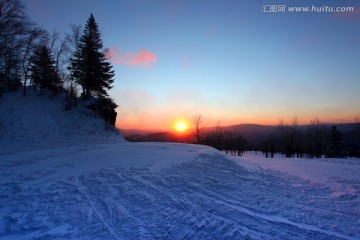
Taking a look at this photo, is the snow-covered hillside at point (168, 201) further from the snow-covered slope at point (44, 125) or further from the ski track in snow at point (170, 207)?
the snow-covered slope at point (44, 125)

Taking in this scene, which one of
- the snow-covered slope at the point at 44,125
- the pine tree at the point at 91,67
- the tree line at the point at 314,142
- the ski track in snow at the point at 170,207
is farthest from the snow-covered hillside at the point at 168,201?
the tree line at the point at 314,142

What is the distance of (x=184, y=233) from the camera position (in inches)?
188

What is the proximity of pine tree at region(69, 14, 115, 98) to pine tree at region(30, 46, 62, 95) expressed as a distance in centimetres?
415

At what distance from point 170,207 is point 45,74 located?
1459 inches

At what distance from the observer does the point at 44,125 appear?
24609 mm

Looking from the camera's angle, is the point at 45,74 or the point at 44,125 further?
the point at 45,74

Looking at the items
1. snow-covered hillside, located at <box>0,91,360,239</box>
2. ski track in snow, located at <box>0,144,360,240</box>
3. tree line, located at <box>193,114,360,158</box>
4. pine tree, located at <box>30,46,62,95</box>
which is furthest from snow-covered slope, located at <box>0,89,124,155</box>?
tree line, located at <box>193,114,360,158</box>

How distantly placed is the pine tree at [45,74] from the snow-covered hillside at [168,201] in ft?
88.9

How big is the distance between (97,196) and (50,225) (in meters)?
1.87

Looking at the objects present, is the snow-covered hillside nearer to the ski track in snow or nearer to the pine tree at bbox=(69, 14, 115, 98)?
the ski track in snow

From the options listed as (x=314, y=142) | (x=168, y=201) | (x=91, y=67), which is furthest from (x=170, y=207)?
(x=314, y=142)

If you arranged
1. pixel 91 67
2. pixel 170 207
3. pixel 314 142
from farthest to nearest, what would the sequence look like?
pixel 314 142
pixel 91 67
pixel 170 207

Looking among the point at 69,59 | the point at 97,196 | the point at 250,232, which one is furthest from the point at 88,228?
the point at 69,59

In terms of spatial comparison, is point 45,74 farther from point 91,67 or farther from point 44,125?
point 44,125
